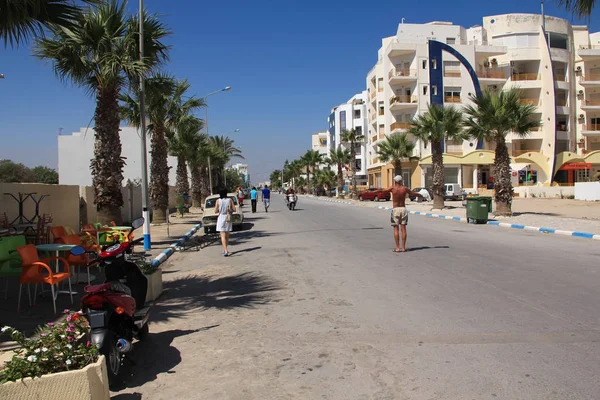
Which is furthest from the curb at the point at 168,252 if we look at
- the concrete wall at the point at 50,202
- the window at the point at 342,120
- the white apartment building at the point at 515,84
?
the window at the point at 342,120

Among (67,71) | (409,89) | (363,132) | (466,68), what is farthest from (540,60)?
(67,71)

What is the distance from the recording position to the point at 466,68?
2312 inches

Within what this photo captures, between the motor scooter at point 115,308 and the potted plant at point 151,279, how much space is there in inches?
76.9

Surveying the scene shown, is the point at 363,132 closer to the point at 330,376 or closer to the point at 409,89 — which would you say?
the point at 409,89

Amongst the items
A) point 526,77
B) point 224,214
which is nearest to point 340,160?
point 526,77

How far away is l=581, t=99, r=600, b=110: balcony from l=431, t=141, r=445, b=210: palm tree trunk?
3721cm

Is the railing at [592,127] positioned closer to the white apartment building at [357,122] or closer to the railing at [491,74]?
the railing at [491,74]

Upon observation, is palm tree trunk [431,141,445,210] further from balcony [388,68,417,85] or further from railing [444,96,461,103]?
balcony [388,68,417,85]

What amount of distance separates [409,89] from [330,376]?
197ft

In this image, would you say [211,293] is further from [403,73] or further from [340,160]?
[340,160]

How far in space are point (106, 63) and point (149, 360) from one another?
1052 cm

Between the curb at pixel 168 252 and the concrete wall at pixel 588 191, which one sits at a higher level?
the concrete wall at pixel 588 191

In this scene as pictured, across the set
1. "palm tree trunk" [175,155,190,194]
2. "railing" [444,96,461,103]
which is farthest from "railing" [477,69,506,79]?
"palm tree trunk" [175,155,190,194]

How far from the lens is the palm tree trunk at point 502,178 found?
2381 cm
